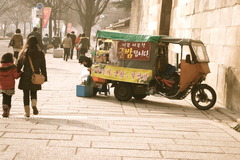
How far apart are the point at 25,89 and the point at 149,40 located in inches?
132

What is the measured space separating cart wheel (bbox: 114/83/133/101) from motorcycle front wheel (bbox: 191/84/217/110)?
5.16ft

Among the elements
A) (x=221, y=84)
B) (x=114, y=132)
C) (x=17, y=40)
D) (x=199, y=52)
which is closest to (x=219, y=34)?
(x=199, y=52)

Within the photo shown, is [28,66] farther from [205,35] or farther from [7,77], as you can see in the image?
[205,35]

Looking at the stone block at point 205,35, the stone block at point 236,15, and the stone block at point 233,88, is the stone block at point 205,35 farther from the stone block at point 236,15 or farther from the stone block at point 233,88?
the stone block at point 233,88

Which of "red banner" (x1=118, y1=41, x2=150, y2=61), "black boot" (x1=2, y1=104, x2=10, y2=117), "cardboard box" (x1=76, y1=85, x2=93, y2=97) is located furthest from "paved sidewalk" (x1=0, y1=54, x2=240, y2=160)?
"red banner" (x1=118, y1=41, x2=150, y2=61)

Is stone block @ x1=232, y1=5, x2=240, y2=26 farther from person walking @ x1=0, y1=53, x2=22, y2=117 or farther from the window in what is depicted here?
person walking @ x1=0, y1=53, x2=22, y2=117

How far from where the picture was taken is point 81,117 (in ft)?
24.6

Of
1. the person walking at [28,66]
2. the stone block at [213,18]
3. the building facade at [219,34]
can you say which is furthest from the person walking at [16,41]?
the person walking at [28,66]

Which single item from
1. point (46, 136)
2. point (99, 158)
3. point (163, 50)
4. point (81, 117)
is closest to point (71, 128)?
point (46, 136)

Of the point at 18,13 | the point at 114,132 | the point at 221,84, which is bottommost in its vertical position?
the point at 114,132

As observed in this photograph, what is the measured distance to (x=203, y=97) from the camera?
29.7 ft

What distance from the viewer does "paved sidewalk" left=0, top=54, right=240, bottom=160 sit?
505cm

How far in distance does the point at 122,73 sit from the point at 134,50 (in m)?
0.63

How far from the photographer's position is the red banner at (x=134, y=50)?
30.9 feet
